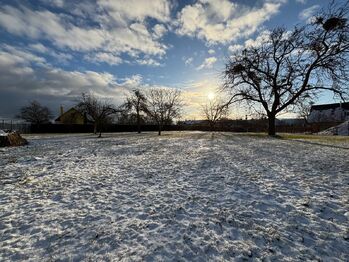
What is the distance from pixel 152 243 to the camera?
3.12 m

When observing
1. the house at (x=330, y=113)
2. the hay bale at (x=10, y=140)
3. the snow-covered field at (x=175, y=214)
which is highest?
the house at (x=330, y=113)

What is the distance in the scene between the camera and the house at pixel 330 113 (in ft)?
201

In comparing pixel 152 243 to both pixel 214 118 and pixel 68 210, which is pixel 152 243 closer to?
pixel 68 210

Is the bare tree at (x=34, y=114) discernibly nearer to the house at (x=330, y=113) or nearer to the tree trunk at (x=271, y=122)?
the tree trunk at (x=271, y=122)

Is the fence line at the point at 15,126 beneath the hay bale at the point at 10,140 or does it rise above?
above

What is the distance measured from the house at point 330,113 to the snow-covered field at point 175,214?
70.2 m

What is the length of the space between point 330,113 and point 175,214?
79.1 meters

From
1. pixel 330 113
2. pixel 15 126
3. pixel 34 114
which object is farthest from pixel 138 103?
pixel 330 113

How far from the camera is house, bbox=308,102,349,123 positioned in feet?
201

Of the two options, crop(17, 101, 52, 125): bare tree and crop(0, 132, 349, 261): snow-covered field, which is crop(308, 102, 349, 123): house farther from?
crop(17, 101, 52, 125): bare tree

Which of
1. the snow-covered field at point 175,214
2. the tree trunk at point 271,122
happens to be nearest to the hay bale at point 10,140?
the snow-covered field at point 175,214

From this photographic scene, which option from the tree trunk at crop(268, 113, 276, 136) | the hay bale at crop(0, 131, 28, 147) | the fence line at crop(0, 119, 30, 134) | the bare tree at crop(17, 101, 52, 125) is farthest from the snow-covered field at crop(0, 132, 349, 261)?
the bare tree at crop(17, 101, 52, 125)

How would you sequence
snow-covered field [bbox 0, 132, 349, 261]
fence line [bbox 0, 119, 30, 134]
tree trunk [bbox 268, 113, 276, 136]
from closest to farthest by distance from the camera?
snow-covered field [bbox 0, 132, 349, 261] < tree trunk [bbox 268, 113, 276, 136] < fence line [bbox 0, 119, 30, 134]

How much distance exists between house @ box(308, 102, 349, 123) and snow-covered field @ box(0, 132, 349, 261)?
70.2m
